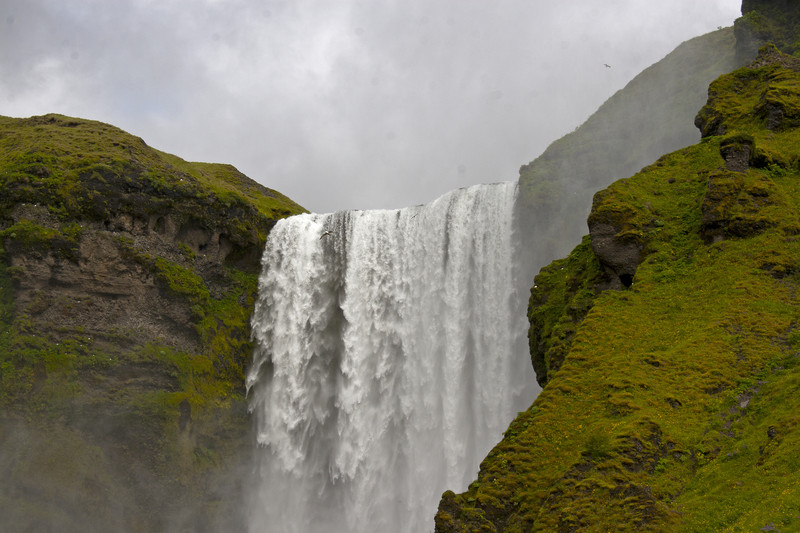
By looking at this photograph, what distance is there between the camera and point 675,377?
15.4m

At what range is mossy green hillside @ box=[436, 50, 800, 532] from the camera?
1172 cm

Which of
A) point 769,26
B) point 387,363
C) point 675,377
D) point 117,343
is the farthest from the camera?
point 387,363

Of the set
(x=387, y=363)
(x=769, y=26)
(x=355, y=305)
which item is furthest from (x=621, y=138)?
(x=387, y=363)

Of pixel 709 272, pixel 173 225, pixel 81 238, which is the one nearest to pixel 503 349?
pixel 709 272

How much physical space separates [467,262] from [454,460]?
427 inches

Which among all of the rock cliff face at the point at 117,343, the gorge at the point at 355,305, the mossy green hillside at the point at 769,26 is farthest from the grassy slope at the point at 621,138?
the rock cliff face at the point at 117,343

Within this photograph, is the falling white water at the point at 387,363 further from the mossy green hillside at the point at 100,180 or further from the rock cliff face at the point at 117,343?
the mossy green hillside at the point at 100,180

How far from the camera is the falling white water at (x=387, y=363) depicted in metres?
35.1

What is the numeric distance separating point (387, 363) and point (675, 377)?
78.1 feet

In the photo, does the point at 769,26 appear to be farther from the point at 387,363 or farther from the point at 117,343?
the point at 117,343

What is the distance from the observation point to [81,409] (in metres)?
32.2

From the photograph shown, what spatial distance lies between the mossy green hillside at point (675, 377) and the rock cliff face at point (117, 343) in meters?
20.5

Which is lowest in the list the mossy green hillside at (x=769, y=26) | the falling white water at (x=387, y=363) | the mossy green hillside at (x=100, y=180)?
the falling white water at (x=387, y=363)

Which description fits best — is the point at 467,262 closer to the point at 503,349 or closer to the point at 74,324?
the point at 503,349
